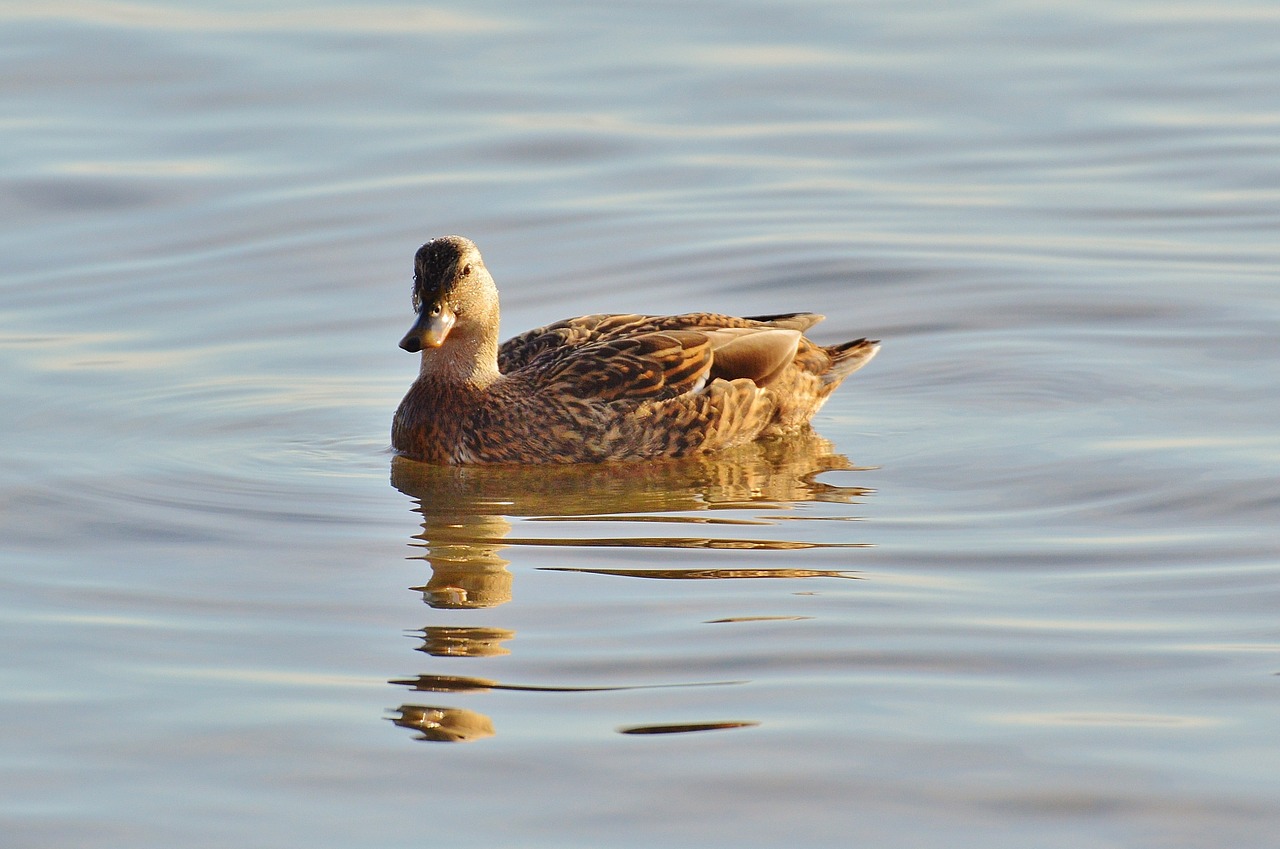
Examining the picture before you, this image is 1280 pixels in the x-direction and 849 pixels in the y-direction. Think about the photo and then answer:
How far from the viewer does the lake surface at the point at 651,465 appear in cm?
586

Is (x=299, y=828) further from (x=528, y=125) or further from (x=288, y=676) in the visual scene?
(x=528, y=125)

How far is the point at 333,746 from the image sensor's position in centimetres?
604

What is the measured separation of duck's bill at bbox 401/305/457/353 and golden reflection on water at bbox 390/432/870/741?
0.64 m

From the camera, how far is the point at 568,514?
8852 millimetres

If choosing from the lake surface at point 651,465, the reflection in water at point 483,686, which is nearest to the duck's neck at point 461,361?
the lake surface at point 651,465

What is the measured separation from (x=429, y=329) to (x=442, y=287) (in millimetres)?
229

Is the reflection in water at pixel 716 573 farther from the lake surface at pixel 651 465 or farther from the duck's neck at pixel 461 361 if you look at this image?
the duck's neck at pixel 461 361

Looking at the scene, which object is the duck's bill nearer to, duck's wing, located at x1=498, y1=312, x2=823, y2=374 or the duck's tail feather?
duck's wing, located at x1=498, y1=312, x2=823, y2=374

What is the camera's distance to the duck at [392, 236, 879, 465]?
987 cm

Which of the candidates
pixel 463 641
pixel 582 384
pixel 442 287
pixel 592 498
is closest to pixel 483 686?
pixel 463 641

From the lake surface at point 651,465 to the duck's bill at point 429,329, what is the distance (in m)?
0.64

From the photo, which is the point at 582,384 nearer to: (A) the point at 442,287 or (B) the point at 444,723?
(A) the point at 442,287

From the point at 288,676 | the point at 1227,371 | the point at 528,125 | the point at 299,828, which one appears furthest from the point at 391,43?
the point at 299,828

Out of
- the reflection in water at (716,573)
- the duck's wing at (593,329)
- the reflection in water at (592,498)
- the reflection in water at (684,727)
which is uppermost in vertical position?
the duck's wing at (593,329)
